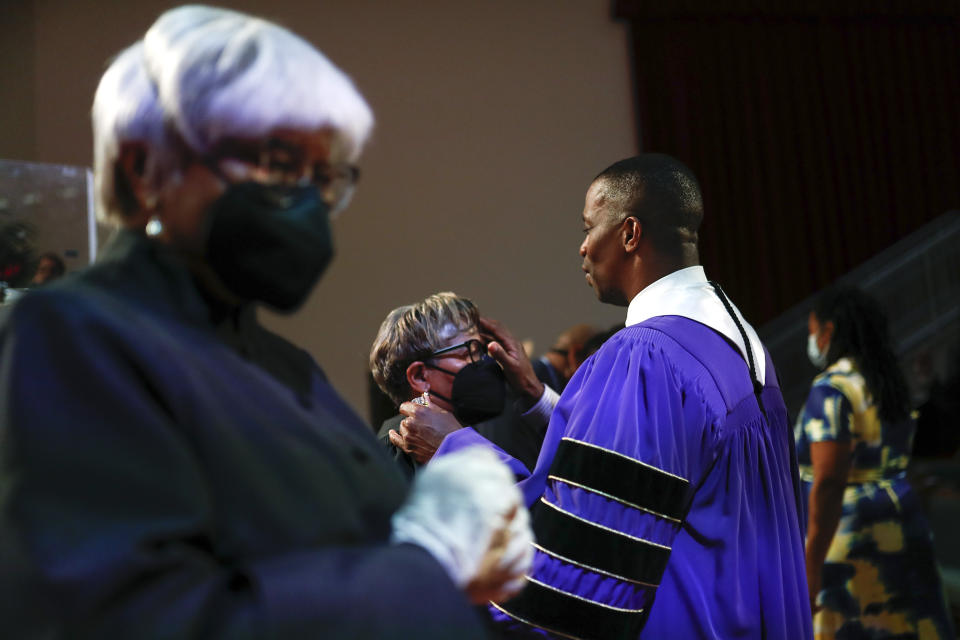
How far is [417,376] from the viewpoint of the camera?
7.87 ft

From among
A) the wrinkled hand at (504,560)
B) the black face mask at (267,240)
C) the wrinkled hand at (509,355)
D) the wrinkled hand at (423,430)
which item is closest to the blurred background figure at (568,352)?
the wrinkled hand at (509,355)

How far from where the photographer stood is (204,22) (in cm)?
100

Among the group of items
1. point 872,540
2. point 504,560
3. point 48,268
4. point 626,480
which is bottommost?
point 872,540

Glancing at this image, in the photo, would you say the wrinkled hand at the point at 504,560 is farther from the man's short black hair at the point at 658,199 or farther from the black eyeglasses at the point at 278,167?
the man's short black hair at the point at 658,199

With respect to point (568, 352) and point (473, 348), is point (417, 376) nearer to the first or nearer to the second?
point (473, 348)

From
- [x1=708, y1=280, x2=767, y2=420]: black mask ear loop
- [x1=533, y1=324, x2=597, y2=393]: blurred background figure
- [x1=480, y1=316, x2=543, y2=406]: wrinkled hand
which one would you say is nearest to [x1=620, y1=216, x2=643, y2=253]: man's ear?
[x1=708, y1=280, x2=767, y2=420]: black mask ear loop

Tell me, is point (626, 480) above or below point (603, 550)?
above

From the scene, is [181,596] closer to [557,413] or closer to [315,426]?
[315,426]

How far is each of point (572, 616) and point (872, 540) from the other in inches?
94.9

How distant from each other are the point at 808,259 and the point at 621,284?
7.93 meters

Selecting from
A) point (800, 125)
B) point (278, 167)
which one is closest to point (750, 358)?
point (278, 167)

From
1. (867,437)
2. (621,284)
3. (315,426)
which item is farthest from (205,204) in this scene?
(867,437)

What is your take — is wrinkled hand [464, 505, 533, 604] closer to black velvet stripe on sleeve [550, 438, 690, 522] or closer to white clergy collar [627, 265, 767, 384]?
black velvet stripe on sleeve [550, 438, 690, 522]

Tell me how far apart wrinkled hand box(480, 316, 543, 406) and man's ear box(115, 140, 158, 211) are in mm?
1532
